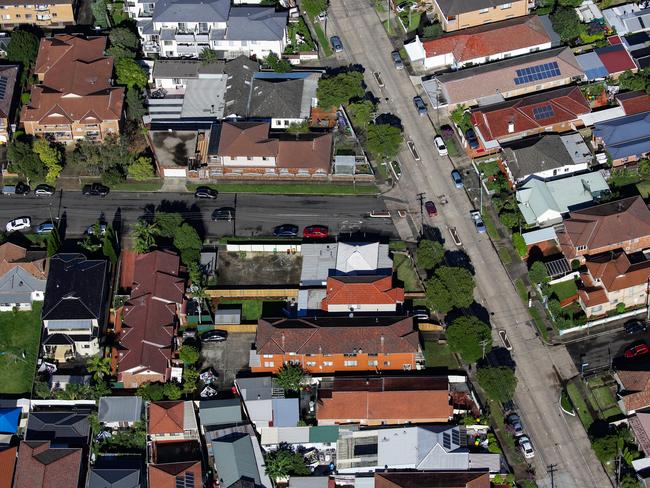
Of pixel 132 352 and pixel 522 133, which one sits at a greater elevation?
pixel 522 133

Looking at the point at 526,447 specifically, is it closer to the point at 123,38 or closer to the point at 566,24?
the point at 566,24

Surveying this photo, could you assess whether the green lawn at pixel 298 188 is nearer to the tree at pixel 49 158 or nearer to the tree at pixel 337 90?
the tree at pixel 337 90

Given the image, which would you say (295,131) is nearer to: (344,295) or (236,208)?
(236,208)

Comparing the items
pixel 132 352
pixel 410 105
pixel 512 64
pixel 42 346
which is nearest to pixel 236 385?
pixel 132 352

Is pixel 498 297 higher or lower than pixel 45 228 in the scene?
lower

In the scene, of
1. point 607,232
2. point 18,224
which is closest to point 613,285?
point 607,232

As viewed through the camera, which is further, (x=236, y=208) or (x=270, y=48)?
(x=270, y=48)

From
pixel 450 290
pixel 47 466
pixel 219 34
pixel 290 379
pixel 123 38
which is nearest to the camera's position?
pixel 47 466

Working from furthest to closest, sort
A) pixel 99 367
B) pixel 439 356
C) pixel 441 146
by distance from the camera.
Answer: pixel 441 146 → pixel 439 356 → pixel 99 367
